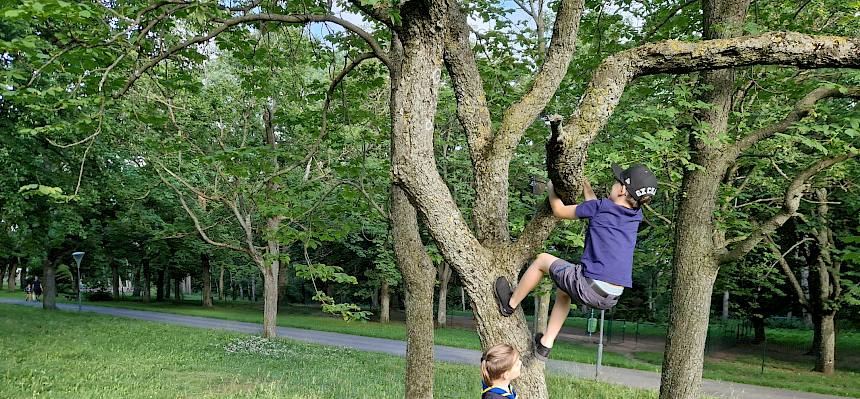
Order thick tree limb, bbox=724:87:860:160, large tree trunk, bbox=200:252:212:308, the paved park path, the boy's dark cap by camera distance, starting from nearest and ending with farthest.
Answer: the boy's dark cap, thick tree limb, bbox=724:87:860:160, the paved park path, large tree trunk, bbox=200:252:212:308

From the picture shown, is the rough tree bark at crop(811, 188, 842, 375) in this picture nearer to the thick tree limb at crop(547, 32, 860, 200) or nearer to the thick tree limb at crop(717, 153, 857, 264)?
the thick tree limb at crop(717, 153, 857, 264)

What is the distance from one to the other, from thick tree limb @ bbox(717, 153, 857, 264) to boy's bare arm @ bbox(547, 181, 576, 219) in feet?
17.5

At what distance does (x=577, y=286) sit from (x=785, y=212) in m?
6.59

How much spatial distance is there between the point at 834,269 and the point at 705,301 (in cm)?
1440

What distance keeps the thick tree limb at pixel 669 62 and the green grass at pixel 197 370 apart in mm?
7453

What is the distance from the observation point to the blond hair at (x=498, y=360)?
10.0 feet

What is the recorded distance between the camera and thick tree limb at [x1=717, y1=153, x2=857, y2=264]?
774 cm

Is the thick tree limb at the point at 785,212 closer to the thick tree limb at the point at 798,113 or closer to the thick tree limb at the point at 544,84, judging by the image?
the thick tree limb at the point at 798,113

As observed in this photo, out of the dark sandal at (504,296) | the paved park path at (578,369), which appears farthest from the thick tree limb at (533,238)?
the paved park path at (578,369)

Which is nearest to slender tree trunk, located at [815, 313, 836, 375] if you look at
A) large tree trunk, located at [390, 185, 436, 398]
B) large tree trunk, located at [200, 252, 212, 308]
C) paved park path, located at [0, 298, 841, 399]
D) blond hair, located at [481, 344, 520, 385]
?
paved park path, located at [0, 298, 841, 399]

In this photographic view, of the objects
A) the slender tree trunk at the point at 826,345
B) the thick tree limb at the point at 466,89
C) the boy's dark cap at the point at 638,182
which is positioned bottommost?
the slender tree trunk at the point at 826,345

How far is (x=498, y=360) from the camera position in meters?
3.06

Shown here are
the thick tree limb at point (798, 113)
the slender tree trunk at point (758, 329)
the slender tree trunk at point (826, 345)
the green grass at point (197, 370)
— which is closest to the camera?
the thick tree limb at point (798, 113)

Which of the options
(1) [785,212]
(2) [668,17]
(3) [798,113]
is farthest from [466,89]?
(1) [785,212]
